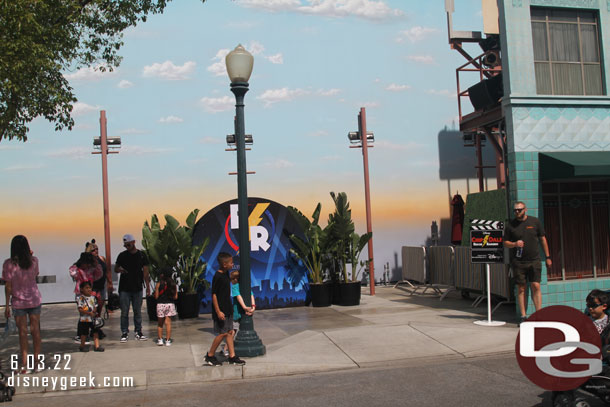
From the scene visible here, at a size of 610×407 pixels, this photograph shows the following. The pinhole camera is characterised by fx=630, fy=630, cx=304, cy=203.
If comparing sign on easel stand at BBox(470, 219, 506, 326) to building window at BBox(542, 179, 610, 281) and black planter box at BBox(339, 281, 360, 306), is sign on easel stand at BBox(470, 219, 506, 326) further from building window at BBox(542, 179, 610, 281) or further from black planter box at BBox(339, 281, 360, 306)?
black planter box at BBox(339, 281, 360, 306)

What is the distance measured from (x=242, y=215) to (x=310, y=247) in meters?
5.34

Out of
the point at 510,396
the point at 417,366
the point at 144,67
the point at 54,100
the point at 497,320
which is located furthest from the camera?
the point at 144,67

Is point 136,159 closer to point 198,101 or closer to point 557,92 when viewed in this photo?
point 198,101

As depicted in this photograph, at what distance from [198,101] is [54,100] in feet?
28.3

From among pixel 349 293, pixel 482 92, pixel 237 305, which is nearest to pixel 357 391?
pixel 237 305

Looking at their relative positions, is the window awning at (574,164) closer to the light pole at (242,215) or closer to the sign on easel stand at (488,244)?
the sign on easel stand at (488,244)

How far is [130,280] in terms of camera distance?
10.6 meters

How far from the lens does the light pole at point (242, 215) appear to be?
894 centimetres

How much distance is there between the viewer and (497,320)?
11438mm

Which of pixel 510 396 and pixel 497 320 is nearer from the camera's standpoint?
pixel 510 396

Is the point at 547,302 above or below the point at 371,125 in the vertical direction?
below

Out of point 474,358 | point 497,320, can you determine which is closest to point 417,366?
point 474,358

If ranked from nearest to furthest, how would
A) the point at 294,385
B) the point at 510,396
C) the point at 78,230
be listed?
the point at 510,396 → the point at 294,385 → the point at 78,230

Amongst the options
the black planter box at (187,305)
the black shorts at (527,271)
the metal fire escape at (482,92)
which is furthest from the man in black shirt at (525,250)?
the black planter box at (187,305)
